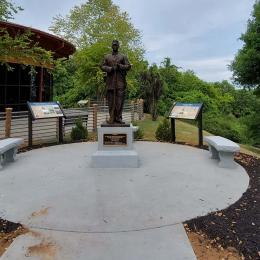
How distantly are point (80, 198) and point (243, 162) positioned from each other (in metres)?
5.01

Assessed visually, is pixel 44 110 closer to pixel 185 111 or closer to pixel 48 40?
pixel 185 111

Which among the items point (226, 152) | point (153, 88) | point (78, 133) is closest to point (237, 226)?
point (226, 152)

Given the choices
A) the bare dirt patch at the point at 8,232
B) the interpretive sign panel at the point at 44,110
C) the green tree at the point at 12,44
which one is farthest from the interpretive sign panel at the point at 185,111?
the bare dirt patch at the point at 8,232

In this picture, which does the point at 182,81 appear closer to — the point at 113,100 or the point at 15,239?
the point at 113,100

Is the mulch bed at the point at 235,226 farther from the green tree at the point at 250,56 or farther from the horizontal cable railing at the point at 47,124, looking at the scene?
the green tree at the point at 250,56

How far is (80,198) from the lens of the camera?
573 centimetres

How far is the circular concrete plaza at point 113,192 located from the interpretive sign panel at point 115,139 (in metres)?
0.71

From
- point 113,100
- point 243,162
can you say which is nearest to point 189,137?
point 243,162

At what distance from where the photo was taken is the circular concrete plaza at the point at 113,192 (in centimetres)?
490

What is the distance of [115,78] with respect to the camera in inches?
340

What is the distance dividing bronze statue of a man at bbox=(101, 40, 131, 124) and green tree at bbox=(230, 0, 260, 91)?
12.0 m

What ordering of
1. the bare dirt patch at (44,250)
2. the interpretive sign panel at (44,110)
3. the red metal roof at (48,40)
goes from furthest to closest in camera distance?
the red metal roof at (48,40)
the interpretive sign panel at (44,110)
the bare dirt patch at (44,250)

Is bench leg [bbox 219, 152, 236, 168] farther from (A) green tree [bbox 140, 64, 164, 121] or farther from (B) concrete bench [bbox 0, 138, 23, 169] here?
(A) green tree [bbox 140, 64, 164, 121]

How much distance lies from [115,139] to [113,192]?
8.25 ft
